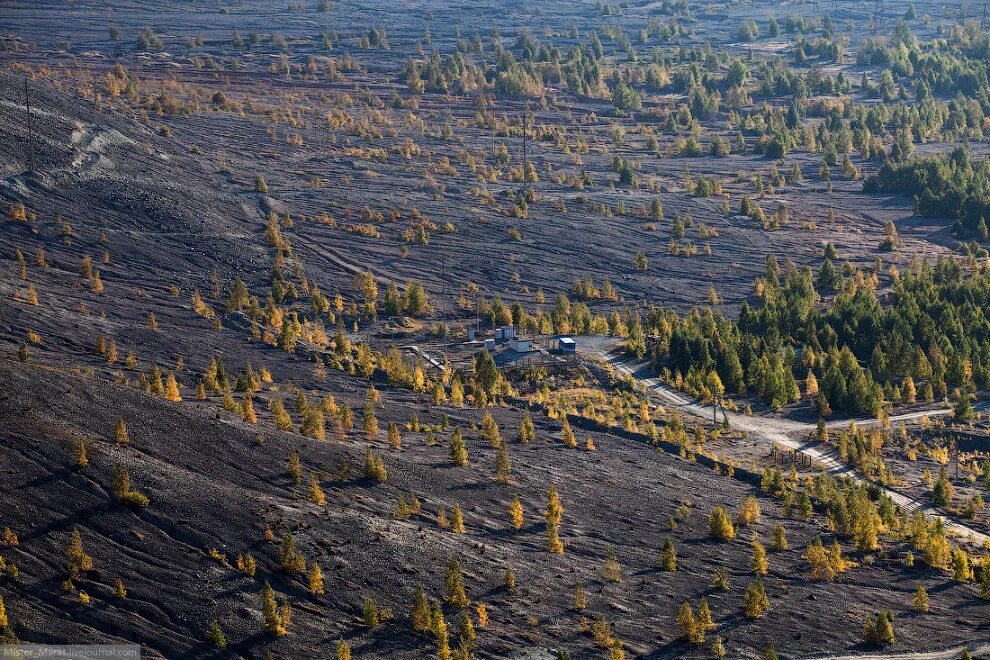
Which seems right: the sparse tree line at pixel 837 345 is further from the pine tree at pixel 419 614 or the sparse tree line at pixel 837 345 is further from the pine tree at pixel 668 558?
the pine tree at pixel 419 614

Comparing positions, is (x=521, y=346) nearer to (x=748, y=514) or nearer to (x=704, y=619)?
(x=748, y=514)

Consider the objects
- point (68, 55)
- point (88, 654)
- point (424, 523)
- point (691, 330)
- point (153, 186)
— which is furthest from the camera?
point (68, 55)

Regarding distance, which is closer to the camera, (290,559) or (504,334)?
(290,559)

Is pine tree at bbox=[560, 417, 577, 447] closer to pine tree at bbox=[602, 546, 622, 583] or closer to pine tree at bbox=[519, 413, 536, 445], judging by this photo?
pine tree at bbox=[519, 413, 536, 445]

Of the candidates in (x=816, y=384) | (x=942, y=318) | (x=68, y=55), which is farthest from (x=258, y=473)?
(x=68, y=55)

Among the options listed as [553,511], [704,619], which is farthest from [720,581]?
[553,511]

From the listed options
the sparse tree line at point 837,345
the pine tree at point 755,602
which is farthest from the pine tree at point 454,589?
the sparse tree line at point 837,345

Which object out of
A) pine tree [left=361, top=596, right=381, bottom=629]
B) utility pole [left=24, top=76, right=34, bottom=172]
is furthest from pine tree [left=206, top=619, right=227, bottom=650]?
utility pole [left=24, top=76, right=34, bottom=172]

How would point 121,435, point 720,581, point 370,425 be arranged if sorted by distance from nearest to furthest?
point 720,581 → point 121,435 → point 370,425

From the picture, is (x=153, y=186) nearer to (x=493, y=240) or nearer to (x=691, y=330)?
(x=493, y=240)
